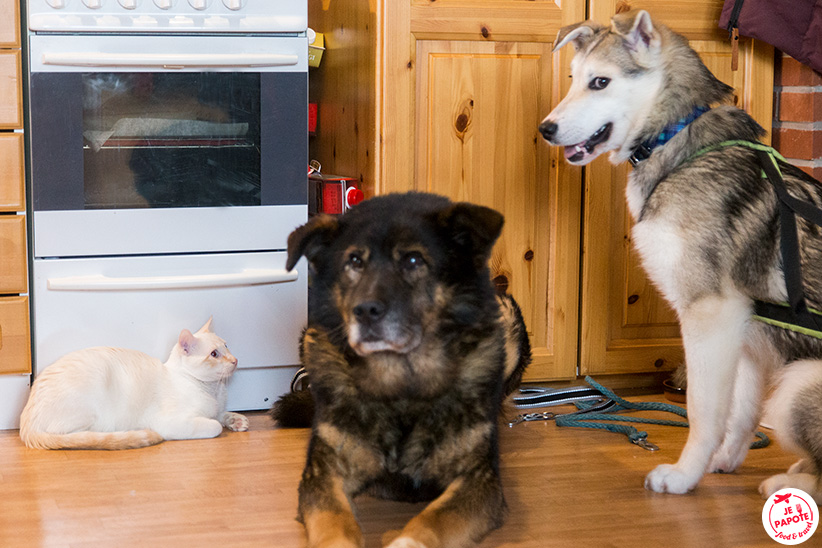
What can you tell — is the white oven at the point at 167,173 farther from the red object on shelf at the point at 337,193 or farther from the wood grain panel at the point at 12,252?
the red object on shelf at the point at 337,193

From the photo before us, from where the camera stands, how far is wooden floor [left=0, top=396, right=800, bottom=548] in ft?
6.37

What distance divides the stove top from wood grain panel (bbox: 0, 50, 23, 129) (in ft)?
0.36

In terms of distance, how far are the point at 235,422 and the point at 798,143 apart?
2.07 metres

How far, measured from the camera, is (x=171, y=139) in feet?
9.09

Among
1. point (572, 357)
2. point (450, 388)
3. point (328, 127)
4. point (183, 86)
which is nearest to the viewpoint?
point (450, 388)

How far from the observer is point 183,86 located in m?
2.74

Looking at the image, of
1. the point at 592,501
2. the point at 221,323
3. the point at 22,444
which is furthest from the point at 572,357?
the point at 22,444

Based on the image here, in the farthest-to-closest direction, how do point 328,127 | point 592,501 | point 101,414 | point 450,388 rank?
1. point 328,127
2. point 101,414
3. point 592,501
4. point 450,388

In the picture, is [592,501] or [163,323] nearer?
Answer: [592,501]

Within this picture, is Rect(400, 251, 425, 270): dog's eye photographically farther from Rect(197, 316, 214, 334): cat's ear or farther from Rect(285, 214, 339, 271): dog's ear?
Rect(197, 316, 214, 334): cat's ear

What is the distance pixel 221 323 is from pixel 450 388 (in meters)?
1.11

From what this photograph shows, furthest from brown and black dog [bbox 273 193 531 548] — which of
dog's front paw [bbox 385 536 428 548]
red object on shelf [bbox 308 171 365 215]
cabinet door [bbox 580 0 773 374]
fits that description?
cabinet door [bbox 580 0 773 374]

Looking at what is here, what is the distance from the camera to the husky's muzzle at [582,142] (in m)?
2.37

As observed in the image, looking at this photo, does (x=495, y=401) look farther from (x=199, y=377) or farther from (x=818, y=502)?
(x=199, y=377)
